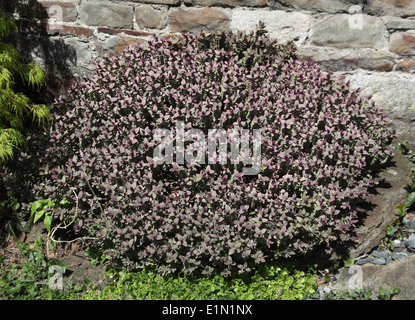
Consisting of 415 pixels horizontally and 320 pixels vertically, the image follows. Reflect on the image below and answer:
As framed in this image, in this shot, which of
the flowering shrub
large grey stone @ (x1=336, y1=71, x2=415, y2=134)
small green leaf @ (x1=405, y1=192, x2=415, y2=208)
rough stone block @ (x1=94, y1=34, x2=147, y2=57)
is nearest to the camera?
the flowering shrub

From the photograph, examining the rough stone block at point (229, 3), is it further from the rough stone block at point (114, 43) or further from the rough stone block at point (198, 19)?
the rough stone block at point (114, 43)

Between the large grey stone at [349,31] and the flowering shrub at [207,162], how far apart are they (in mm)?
325

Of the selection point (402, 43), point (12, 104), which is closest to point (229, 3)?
point (402, 43)

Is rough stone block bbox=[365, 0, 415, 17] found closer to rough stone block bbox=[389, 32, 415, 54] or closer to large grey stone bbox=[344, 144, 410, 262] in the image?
Answer: rough stone block bbox=[389, 32, 415, 54]

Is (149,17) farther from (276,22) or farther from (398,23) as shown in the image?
(398,23)

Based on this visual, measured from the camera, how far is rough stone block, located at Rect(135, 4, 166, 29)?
13.2 ft

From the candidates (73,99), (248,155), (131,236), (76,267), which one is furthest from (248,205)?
(73,99)

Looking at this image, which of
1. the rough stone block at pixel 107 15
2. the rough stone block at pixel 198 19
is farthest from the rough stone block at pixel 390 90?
the rough stone block at pixel 107 15

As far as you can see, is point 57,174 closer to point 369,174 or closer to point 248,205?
point 248,205

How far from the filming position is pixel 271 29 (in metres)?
4.01

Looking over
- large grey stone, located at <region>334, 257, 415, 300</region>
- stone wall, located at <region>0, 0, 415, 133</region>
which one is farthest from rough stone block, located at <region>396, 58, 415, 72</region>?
large grey stone, located at <region>334, 257, 415, 300</region>

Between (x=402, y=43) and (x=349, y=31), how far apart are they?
509mm

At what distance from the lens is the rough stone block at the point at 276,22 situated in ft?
13.0

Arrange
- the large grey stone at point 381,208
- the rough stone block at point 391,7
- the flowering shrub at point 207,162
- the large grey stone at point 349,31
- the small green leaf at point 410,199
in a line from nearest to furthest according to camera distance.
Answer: the flowering shrub at point 207,162 < the large grey stone at point 381,208 < the small green leaf at point 410,199 < the rough stone block at point 391,7 < the large grey stone at point 349,31
